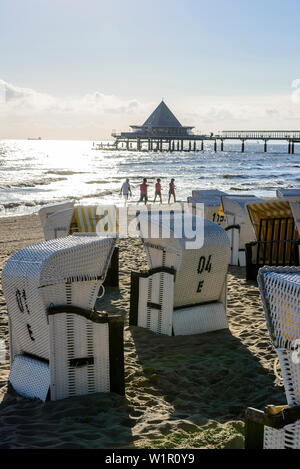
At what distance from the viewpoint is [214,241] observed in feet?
20.7

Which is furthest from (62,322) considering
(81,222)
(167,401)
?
(81,222)

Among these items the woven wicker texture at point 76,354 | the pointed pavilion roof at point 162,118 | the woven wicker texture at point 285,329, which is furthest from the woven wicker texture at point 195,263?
the pointed pavilion roof at point 162,118

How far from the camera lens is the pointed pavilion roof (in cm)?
10025

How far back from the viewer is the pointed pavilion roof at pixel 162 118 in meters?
100

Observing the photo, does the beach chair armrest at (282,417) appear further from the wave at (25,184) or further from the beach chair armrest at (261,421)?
the wave at (25,184)

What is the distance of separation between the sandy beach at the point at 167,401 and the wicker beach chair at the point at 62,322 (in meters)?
0.15

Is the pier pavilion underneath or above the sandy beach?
above

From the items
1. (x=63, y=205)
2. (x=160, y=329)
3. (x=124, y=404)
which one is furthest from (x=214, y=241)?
(x=63, y=205)

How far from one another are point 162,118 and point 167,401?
9982cm

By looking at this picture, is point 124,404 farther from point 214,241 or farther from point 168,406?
point 214,241

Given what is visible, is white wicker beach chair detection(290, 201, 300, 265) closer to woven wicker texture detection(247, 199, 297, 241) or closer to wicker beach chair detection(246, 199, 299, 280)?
wicker beach chair detection(246, 199, 299, 280)

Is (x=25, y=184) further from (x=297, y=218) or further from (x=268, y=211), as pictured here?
(x=297, y=218)

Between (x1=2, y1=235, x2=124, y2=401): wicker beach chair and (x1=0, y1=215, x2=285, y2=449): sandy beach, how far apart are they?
153mm

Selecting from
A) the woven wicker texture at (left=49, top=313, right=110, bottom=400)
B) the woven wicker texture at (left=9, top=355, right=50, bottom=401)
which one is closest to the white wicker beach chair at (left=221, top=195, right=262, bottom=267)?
the woven wicker texture at (left=49, top=313, right=110, bottom=400)
